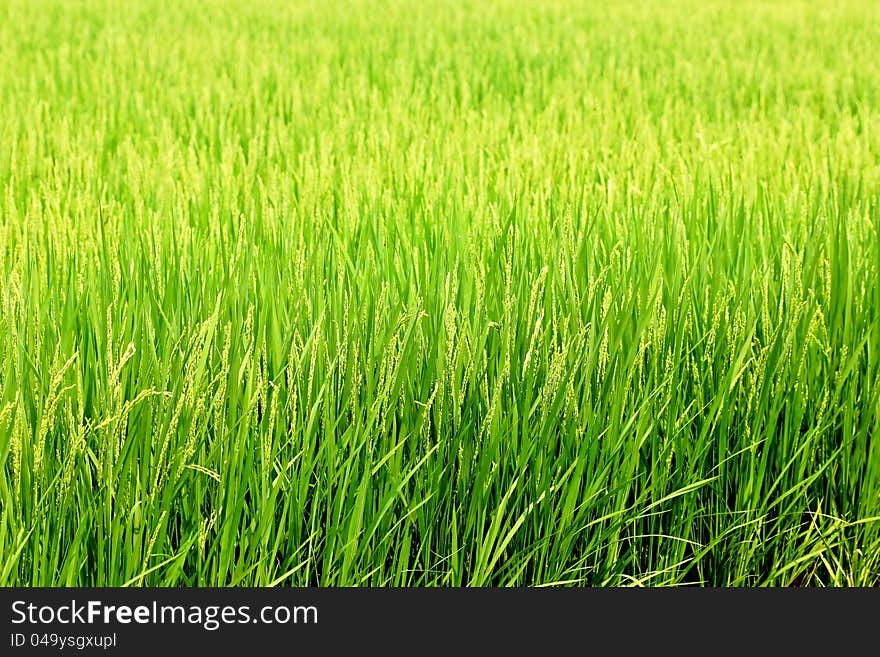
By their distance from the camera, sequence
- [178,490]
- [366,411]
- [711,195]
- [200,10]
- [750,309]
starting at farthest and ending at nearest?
[200,10]
[711,195]
[750,309]
[366,411]
[178,490]

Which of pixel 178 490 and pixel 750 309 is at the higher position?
pixel 750 309

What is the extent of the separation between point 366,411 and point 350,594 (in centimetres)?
27

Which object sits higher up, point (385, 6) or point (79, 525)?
point (385, 6)

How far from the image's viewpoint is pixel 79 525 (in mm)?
1212

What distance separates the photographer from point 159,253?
1.51 meters

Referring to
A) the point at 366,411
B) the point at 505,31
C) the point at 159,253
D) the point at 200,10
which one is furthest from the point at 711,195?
the point at 200,10

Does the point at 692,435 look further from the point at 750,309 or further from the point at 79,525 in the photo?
the point at 79,525

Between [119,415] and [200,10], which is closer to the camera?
[119,415]

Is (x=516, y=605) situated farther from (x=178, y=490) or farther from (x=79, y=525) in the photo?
(x=79, y=525)

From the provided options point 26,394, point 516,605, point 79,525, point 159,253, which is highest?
point 159,253

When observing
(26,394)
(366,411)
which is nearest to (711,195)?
(366,411)

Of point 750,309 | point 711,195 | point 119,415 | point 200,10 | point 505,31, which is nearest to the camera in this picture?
point 119,415

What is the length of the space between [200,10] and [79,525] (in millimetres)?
5950

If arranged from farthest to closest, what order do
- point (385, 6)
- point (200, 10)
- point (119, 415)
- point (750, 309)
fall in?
point (385, 6), point (200, 10), point (750, 309), point (119, 415)
